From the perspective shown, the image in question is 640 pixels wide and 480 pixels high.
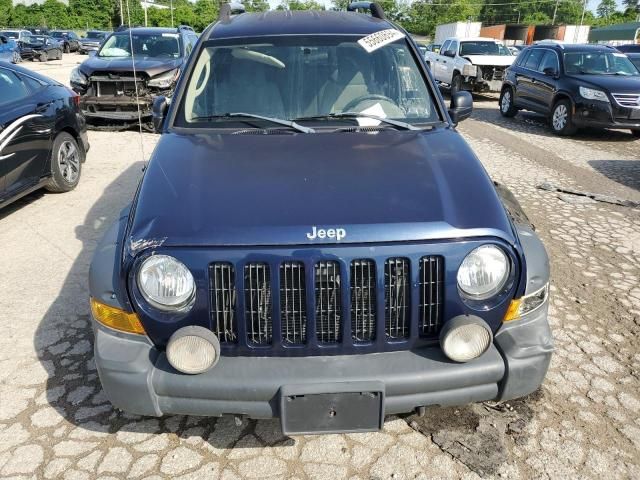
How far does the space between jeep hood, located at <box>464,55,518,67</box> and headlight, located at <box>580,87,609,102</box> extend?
5.75 m

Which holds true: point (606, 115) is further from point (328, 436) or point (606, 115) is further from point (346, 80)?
point (328, 436)

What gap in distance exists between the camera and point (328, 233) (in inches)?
85.9

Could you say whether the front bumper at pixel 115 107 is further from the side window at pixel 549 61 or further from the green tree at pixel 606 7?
the green tree at pixel 606 7

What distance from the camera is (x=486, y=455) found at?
2.61m

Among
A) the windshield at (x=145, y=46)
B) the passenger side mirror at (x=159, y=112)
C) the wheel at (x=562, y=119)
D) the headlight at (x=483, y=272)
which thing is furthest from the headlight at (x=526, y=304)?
the windshield at (x=145, y=46)

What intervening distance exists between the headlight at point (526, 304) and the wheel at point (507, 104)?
11.8 meters

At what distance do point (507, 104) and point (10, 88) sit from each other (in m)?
11.1

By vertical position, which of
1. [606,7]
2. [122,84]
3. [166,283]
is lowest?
[166,283]

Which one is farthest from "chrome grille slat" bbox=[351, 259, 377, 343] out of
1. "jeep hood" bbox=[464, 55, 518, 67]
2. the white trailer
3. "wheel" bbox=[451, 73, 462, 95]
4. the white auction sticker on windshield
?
the white trailer

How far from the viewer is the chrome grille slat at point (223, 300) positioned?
220cm

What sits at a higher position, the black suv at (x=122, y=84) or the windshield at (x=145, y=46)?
the windshield at (x=145, y=46)

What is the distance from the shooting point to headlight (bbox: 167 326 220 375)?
216cm

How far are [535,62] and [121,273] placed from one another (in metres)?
12.3

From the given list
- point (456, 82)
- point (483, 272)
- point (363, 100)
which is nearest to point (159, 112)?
point (363, 100)
